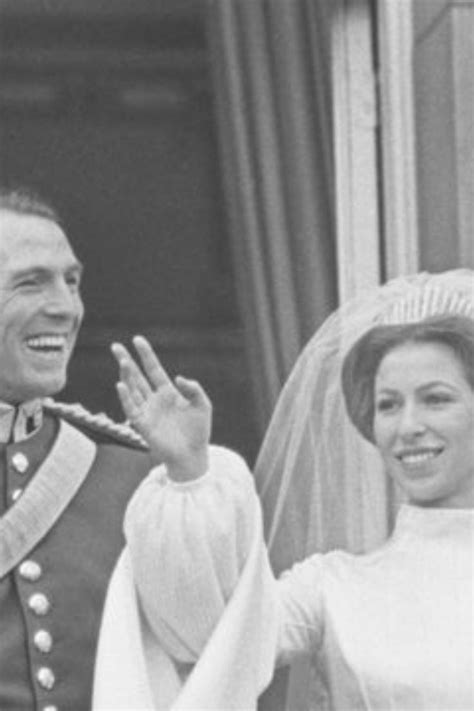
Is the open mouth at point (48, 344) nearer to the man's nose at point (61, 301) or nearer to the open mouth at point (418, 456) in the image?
the man's nose at point (61, 301)

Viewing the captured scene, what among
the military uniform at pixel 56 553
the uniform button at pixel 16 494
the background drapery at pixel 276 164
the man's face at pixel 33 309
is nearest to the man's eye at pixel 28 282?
the man's face at pixel 33 309

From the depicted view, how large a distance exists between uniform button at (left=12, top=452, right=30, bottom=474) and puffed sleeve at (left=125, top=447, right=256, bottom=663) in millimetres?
440

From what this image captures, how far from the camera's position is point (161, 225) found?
236 inches

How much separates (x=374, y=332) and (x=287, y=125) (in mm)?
1094

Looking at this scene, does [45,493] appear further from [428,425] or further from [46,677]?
[428,425]

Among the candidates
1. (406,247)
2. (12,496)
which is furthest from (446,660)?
(406,247)

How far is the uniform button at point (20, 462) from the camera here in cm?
513

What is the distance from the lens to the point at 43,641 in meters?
4.99

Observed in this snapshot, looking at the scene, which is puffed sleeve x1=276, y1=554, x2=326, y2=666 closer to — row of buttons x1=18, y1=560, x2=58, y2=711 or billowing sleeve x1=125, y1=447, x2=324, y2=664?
billowing sleeve x1=125, y1=447, x2=324, y2=664

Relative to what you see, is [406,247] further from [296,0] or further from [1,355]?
[1,355]

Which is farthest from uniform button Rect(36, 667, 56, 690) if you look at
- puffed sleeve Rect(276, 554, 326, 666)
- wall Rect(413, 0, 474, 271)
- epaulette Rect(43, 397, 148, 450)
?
wall Rect(413, 0, 474, 271)

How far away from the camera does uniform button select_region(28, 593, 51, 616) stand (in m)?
Result: 5.01

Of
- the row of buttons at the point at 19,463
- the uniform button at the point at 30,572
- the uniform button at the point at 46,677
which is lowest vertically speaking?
the uniform button at the point at 46,677

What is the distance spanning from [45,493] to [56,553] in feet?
0.36
